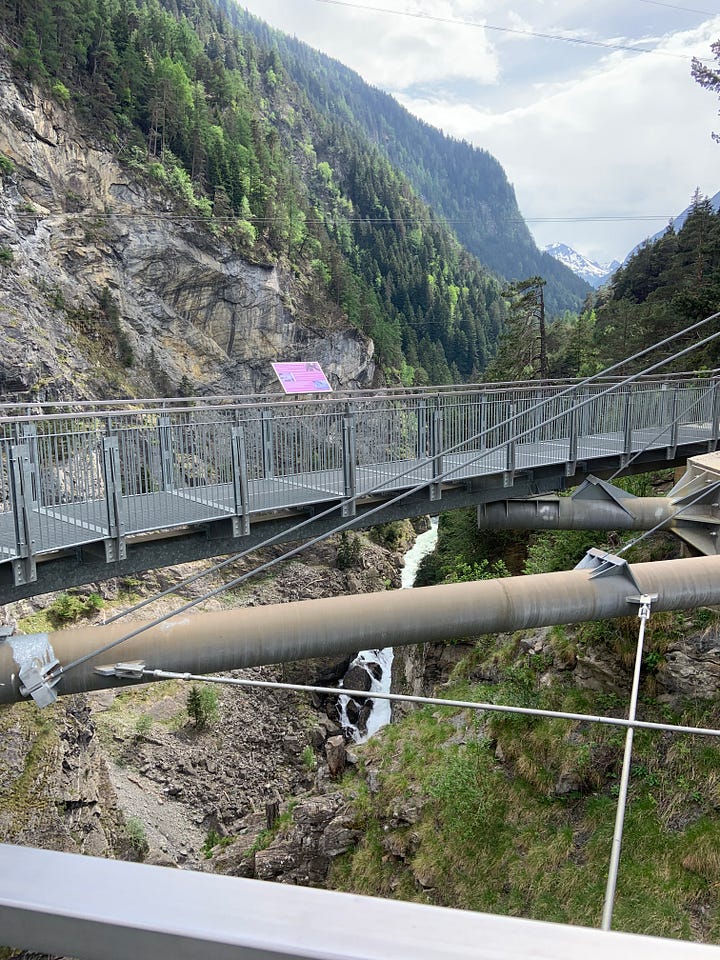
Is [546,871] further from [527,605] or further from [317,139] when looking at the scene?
[317,139]

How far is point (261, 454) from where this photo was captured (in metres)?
9.25

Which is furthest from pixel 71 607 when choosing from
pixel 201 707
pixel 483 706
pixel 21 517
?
pixel 483 706

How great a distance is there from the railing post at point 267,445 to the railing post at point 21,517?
303 centimetres

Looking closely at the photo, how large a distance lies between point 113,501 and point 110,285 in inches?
1368

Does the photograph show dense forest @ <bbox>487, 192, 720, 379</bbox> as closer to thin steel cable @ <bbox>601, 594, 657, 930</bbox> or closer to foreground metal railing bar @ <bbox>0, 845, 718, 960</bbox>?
thin steel cable @ <bbox>601, 594, 657, 930</bbox>

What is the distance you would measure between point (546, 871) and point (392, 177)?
109 meters

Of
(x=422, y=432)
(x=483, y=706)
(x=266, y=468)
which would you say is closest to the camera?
(x=483, y=706)

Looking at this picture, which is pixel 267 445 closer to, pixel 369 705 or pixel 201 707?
pixel 201 707

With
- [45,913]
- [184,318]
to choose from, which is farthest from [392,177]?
[45,913]

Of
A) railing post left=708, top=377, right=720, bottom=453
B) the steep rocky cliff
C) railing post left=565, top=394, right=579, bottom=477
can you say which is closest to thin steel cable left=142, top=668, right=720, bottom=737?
railing post left=565, top=394, right=579, bottom=477

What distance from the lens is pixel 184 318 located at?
4178 cm

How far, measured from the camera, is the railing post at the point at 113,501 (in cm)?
755

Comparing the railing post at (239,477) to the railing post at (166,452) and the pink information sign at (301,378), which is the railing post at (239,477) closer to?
the railing post at (166,452)

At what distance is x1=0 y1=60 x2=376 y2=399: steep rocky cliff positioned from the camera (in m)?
32.2
